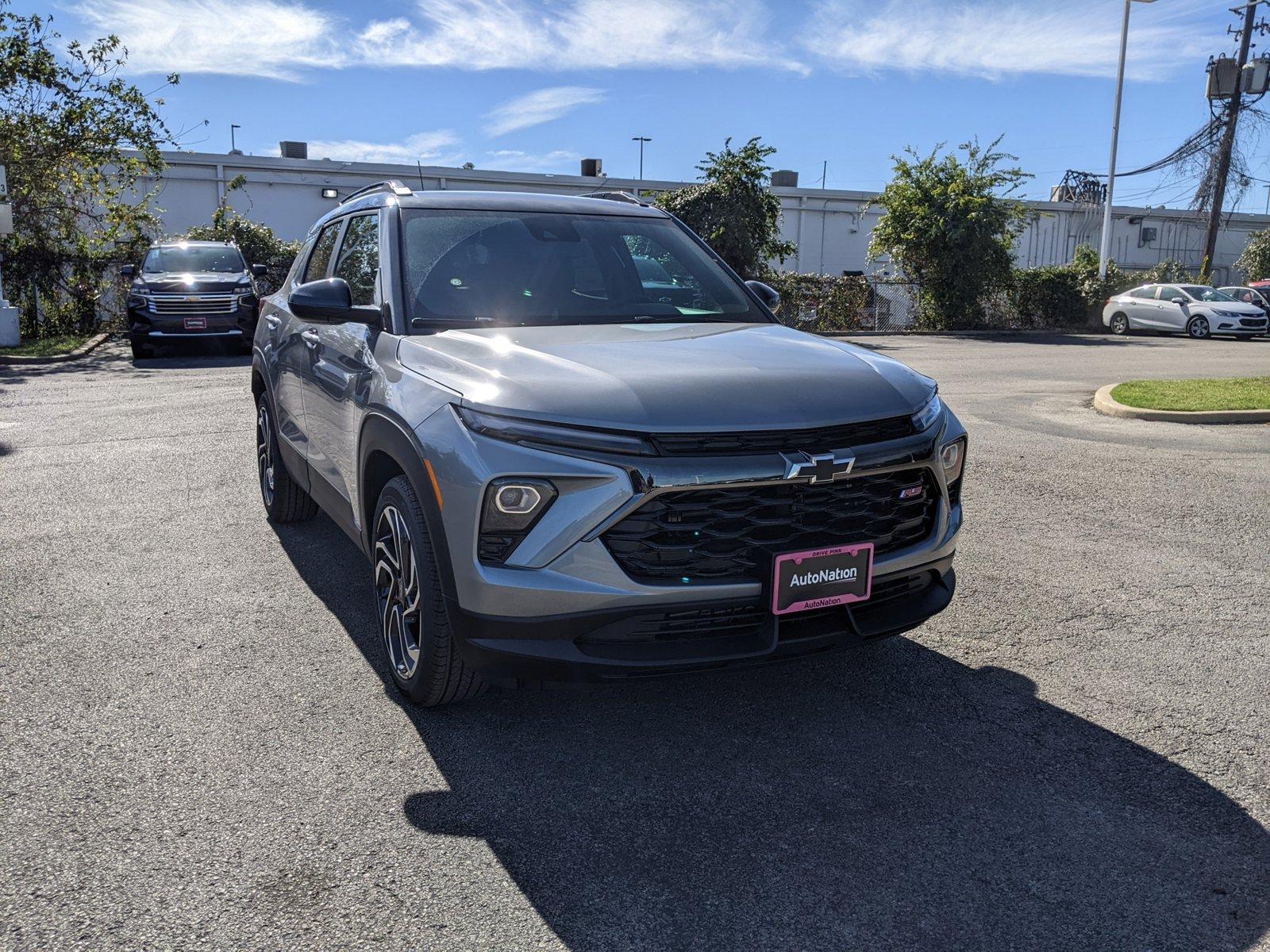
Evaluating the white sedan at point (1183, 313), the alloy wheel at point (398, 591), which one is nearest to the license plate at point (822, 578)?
the alloy wheel at point (398, 591)

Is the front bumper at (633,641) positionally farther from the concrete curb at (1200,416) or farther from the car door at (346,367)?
the concrete curb at (1200,416)

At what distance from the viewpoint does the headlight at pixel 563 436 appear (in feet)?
10.1

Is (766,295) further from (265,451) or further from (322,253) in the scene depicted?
(265,451)

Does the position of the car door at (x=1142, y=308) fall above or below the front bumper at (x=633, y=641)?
above

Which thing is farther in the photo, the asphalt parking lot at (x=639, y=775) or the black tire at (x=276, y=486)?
the black tire at (x=276, y=486)

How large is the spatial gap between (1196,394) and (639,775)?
35.3 ft

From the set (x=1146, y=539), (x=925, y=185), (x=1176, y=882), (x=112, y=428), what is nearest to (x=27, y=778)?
(x=1176, y=882)

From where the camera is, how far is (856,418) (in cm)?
332

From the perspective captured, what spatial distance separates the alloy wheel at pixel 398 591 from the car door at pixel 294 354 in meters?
1.46

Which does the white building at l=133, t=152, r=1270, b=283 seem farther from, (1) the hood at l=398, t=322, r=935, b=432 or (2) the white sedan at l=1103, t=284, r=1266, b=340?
(1) the hood at l=398, t=322, r=935, b=432

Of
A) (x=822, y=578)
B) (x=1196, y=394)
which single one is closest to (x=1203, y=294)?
(x=1196, y=394)

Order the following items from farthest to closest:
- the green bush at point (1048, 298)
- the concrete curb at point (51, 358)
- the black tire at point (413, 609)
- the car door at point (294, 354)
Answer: the green bush at point (1048, 298)
the concrete curb at point (51, 358)
the car door at point (294, 354)
the black tire at point (413, 609)

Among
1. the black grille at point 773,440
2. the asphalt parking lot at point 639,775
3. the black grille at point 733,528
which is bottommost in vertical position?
the asphalt parking lot at point 639,775

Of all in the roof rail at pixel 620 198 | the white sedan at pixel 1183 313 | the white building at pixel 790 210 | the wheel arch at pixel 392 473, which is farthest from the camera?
the white building at pixel 790 210
